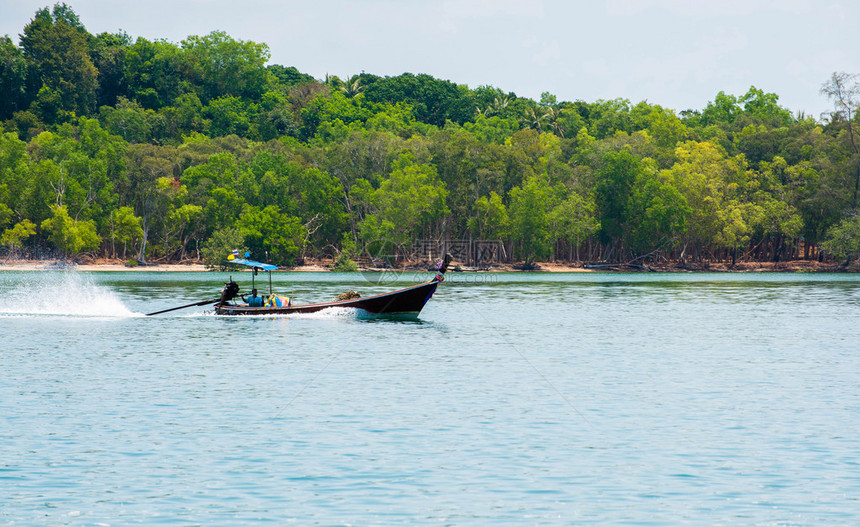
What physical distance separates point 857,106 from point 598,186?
107 ft

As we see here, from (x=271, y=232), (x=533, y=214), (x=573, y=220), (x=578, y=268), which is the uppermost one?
(x=533, y=214)

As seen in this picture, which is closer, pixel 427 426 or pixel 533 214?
pixel 427 426

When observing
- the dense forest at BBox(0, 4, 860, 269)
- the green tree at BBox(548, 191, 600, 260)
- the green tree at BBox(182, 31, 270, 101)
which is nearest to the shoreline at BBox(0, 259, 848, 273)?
the dense forest at BBox(0, 4, 860, 269)

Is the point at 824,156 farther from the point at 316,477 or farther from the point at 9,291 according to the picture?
the point at 316,477

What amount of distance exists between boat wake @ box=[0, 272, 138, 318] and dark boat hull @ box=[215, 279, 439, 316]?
9572mm

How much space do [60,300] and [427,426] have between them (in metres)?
46.5

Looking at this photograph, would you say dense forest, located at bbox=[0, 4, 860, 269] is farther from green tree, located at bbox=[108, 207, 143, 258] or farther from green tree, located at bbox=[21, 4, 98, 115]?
green tree, located at bbox=[21, 4, 98, 115]

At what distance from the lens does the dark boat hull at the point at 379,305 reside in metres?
42.0

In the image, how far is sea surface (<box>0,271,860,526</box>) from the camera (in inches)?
564

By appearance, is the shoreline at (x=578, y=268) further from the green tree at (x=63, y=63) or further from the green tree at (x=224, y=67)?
the green tree at (x=224, y=67)

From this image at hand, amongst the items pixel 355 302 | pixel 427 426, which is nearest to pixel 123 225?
pixel 355 302

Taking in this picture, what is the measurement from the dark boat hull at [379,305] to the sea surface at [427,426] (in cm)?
112

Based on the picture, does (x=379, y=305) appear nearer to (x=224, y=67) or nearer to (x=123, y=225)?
(x=123, y=225)

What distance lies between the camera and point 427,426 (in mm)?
20094
